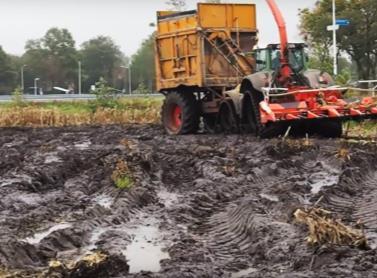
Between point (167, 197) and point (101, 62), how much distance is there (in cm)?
8633

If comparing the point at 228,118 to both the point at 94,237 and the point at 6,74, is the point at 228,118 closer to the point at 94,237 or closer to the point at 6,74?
the point at 94,237

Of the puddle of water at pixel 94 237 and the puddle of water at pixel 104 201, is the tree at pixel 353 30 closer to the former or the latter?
the puddle of water at pixel 104 201

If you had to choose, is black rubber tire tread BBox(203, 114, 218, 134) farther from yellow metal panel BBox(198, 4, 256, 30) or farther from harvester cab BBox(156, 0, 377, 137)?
yellow metal panel BBox(198, 4, 256, 30)

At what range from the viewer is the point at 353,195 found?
838 cm

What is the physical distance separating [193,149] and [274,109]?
5.61ft

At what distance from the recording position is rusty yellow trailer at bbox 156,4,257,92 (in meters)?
17.1

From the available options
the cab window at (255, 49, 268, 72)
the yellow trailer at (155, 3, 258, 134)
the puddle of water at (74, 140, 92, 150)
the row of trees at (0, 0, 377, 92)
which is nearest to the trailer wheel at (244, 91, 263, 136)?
the cab window at (255, 49, 268, 72)

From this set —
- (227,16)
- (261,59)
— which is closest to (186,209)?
(261,59)

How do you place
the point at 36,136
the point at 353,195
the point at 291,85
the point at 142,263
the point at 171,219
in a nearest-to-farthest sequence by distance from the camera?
the point at 142,263, the point at 171,219, the point at 353,195, the point at 291,85, the point at 36,136

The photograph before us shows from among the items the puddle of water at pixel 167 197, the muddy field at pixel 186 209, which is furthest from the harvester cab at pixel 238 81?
the puddle of water at pixel 167 197

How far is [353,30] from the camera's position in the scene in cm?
4153

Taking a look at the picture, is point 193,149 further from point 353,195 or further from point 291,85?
point 353,195

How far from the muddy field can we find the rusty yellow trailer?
354cm

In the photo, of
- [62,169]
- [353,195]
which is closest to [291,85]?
[62,169]
